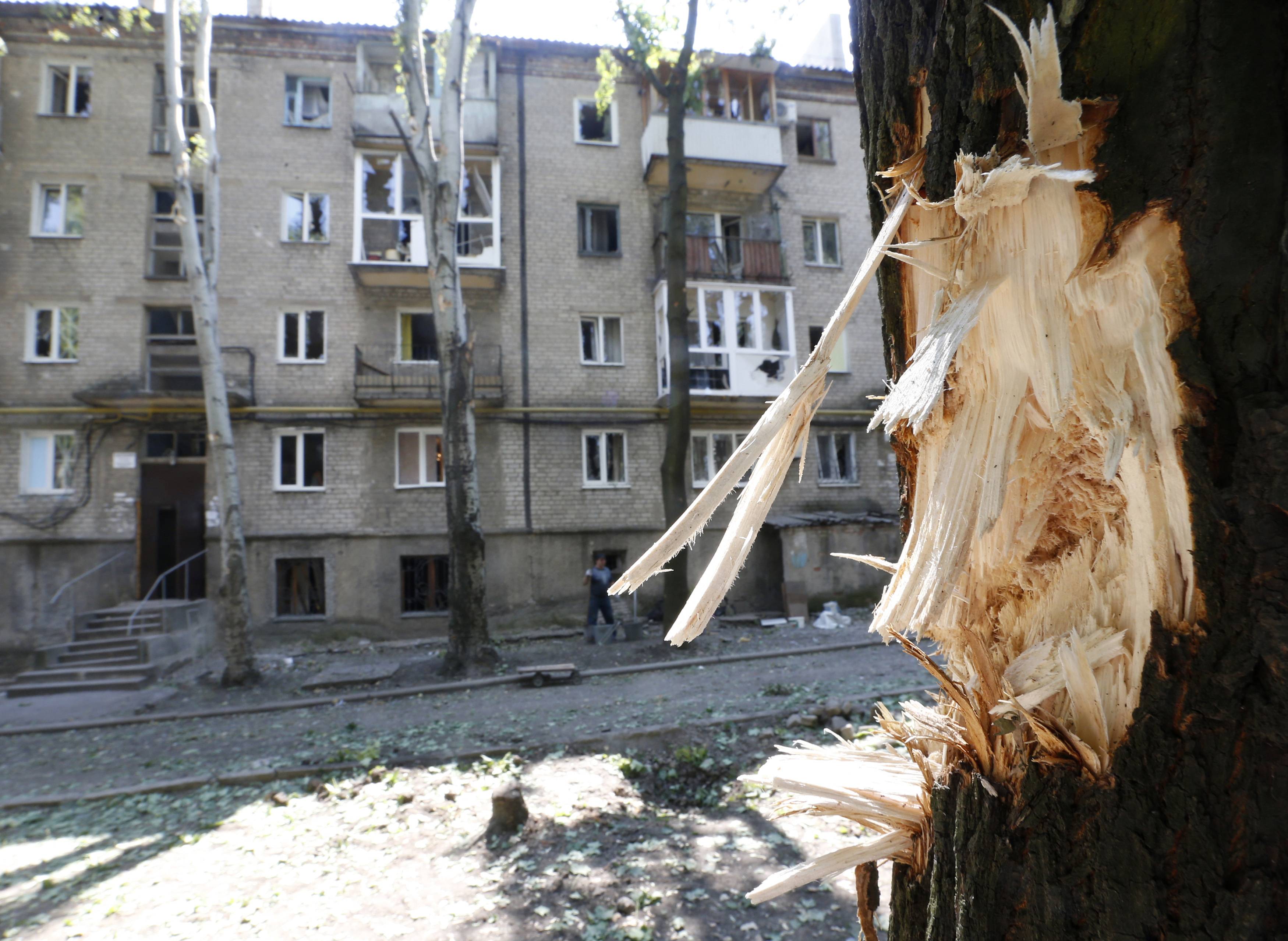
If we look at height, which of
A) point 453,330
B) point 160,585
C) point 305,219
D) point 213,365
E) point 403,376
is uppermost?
point 305,219

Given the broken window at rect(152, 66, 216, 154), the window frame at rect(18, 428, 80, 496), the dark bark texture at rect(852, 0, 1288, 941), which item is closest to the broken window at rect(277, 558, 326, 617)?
the window frame at rect(18, 428, 80, 496)

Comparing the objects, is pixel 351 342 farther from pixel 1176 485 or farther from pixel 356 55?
pixel 1176 485

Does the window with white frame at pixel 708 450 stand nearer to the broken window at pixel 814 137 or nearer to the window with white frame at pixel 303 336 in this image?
the broken window at pixel 814 137

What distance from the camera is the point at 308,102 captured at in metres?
16.9

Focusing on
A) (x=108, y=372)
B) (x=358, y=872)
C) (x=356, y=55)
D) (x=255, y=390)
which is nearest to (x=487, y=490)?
(x=255, y=390)

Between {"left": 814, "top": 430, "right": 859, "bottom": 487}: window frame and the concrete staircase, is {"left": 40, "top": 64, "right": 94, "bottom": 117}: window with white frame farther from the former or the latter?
{"left": 814, "top": 430, "right": 859, "bottom": 487}: window frame

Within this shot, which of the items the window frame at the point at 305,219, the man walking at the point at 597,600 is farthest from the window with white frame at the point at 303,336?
the man walking at the point at 597,600

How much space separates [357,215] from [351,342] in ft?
9.49

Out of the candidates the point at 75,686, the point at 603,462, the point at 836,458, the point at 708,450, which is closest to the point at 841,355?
the point at 836,458

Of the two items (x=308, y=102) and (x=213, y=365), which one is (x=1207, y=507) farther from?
(x=308, y=102)

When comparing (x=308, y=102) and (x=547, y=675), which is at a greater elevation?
(x=308, y=102)

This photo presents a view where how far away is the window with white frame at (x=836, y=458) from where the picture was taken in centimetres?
1797

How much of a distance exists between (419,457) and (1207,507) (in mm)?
16513

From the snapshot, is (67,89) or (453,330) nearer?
(453,330)
